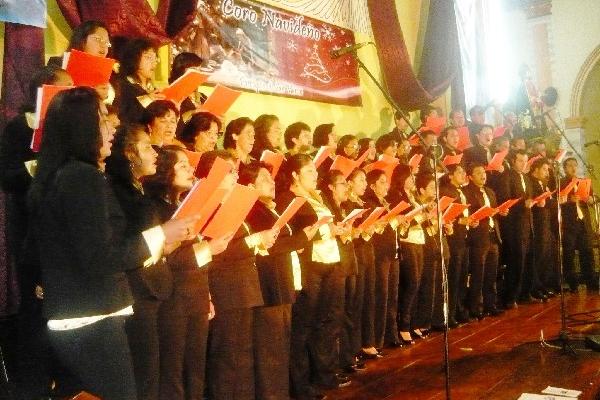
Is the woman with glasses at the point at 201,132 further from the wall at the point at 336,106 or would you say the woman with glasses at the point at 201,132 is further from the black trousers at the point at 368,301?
the black trousers at the point at 368,301

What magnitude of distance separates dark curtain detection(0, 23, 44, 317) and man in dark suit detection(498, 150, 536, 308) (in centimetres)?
467

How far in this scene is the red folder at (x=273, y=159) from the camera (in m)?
3.47

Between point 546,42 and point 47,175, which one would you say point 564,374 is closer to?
point 47,175

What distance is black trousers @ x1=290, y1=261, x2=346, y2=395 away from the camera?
139 inches

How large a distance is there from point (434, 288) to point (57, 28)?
349 centimetres

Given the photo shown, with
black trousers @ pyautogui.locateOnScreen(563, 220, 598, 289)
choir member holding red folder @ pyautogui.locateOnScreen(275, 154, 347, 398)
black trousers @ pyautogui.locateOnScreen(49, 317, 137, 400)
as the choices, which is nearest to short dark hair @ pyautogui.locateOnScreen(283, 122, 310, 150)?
choir member holding red folder @ pyautogui.locateOnScreen(275, 154, 347, 398)

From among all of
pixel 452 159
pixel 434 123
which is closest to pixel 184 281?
pixel 452 159

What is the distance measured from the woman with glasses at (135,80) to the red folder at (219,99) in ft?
0.92

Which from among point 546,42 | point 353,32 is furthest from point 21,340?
point 546,42

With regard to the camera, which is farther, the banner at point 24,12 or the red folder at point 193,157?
the banner at point 24,12

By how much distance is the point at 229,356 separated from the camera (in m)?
2.93

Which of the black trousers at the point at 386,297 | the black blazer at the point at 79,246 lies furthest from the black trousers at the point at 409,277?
the black blazer at the point at 79,246

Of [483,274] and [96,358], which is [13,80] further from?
[483,274]

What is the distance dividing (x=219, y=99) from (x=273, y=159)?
18.0 inches
